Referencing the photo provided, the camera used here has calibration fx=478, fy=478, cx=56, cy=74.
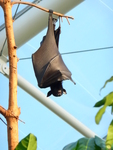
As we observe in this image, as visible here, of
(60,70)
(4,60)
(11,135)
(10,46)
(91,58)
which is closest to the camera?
(11,135)

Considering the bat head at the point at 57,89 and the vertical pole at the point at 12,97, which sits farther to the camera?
the bat head at the point at 57,89

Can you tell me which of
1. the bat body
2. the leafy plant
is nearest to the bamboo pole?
the leafy plant

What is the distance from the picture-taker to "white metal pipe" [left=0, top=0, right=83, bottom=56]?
4.25 metres

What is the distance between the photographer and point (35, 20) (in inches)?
170

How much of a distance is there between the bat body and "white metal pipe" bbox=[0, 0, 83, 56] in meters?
0.61

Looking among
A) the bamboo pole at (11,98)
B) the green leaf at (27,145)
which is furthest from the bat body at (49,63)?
the green leaf at (27,145)

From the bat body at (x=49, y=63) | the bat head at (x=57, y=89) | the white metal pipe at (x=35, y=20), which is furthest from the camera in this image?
the white metal pipe at (x=35, y=20)

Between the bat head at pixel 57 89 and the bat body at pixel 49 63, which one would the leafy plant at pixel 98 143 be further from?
the bat body at pixel 49 63

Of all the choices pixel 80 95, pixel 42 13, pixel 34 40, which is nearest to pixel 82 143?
pixel 42 13

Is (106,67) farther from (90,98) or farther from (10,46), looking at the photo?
(10,46)

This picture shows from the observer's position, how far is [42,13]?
13.9 ft

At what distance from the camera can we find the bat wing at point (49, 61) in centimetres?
337

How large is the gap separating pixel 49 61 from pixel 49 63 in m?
0.02

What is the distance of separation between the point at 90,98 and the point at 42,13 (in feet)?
9.04
